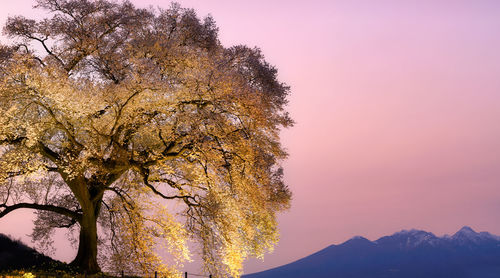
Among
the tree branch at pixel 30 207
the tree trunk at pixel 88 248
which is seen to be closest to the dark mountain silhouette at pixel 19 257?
the tree trunk at pixel 88 248

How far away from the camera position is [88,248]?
25.4 m

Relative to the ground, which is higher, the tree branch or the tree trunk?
the tree branch

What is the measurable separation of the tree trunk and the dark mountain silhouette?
7.95ft

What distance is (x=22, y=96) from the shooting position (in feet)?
65.0

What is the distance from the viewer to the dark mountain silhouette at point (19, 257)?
28152 millimetres

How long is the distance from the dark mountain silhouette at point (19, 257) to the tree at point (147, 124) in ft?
14.3

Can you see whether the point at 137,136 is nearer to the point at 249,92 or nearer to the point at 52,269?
the point at 249,92

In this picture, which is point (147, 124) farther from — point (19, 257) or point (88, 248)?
point (19, 257)

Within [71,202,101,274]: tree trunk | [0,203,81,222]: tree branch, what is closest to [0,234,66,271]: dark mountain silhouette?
[71,202,101,274]: tree trunk

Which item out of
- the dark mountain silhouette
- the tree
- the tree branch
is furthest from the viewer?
the dark mountain silhouette

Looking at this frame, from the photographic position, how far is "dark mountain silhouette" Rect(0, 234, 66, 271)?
28.2 meters

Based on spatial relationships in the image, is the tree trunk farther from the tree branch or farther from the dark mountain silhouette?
the dark mountain silhouette

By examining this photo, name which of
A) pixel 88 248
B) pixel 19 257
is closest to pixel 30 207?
pixel 88 248

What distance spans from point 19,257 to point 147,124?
600 inches
